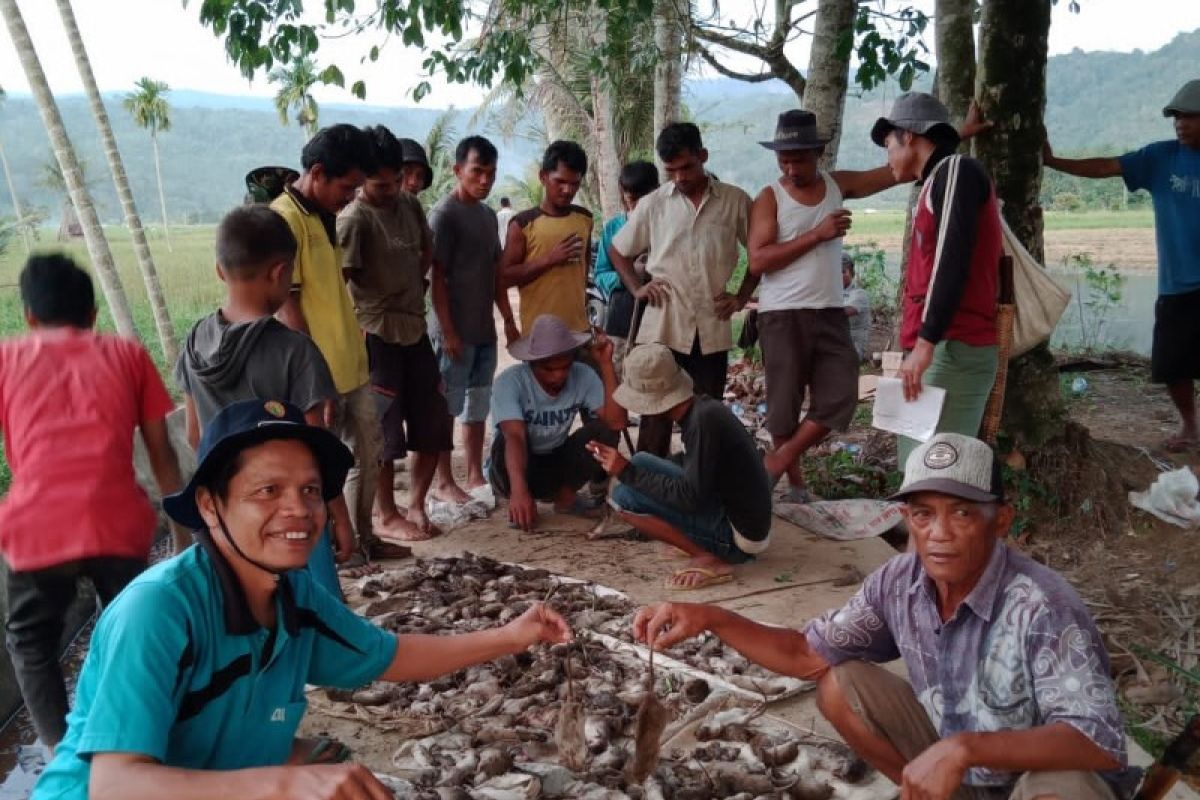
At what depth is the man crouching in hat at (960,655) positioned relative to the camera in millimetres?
2162

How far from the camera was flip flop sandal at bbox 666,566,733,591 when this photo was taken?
4.77 metres

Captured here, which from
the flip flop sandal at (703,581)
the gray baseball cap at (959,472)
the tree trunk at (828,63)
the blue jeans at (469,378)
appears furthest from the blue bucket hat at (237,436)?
the tree trunk at (828,63)

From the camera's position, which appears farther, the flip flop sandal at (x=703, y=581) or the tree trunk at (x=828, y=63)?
the tree trunk at (x=828, y=63)

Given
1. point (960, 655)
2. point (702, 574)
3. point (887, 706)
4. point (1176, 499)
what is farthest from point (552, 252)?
point (960, 655)

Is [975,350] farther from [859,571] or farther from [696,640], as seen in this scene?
[696,640]

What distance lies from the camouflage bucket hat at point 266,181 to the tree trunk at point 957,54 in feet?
14.4

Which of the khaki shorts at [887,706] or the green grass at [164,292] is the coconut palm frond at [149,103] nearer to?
the green grass at [164,292]

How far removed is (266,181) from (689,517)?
262 cm

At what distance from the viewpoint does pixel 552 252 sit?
6.03m

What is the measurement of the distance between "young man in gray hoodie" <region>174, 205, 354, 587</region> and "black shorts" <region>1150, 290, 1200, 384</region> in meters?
4.99

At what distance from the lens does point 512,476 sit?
216 inches

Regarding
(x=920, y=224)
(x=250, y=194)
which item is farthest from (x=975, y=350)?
(x=250, y=194)

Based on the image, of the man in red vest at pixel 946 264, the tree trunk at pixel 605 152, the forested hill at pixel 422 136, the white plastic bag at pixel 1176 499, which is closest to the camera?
the man in red vest at pixel 946 264

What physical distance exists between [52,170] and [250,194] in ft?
85.8
